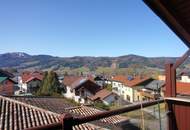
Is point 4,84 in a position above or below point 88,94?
above

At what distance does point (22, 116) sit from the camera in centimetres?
1080

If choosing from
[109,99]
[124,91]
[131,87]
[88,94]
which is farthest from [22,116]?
[124,91]

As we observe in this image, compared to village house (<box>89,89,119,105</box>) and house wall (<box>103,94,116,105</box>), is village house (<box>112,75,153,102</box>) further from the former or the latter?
village house (<box>89,89,119,105</box>)

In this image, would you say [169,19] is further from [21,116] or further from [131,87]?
[131,87]

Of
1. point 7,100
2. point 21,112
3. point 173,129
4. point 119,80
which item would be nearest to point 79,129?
point 21,112

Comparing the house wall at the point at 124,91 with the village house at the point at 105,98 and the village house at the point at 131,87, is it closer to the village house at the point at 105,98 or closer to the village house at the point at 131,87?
the village house at the point at 131,87

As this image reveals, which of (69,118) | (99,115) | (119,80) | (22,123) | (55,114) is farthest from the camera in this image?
(119,80)

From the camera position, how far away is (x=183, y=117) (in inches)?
148

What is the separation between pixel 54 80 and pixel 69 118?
127 ft

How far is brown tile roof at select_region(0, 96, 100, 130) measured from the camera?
9.87m

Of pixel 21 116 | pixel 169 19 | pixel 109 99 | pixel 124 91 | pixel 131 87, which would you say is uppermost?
pixel 169 19

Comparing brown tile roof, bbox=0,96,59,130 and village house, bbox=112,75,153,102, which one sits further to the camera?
village house, bbox=112,75,153,102

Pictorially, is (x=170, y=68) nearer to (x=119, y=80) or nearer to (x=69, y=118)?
(x=69, y=118)

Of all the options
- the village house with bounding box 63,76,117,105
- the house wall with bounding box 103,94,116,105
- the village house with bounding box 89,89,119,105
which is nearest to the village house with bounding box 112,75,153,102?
the house wall with bounding box 103,94,116,105
